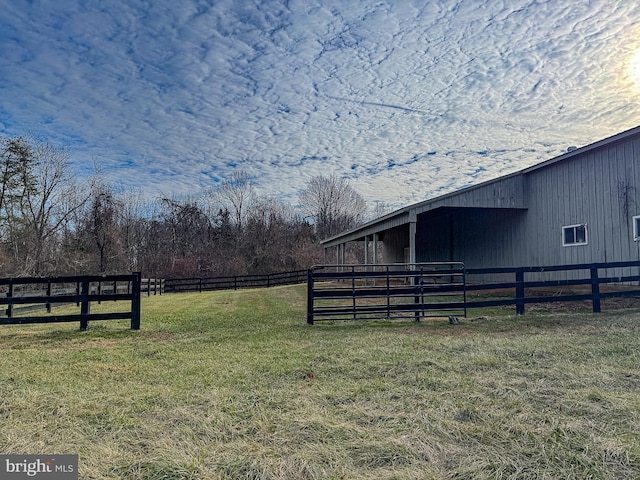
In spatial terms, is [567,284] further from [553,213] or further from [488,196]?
[488,196]

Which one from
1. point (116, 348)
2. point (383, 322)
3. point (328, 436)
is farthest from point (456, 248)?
point (328, 436)

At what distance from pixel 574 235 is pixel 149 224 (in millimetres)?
37324

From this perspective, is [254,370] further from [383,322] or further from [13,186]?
[13,186]

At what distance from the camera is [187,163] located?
32.7 metres

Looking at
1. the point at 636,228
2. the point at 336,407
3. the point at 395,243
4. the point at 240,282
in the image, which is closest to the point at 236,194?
the point at 240,282

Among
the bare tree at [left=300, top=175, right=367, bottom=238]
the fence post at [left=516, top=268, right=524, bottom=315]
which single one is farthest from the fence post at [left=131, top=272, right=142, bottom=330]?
the bare tree at [left=300, top=175, right=367, bottom=238]

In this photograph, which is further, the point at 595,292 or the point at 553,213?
the point at 553,213

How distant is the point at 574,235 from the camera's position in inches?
504

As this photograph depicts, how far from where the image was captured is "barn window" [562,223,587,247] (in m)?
12.5

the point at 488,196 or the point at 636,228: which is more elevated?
the point at 488,196

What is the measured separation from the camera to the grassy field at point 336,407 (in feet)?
7.84

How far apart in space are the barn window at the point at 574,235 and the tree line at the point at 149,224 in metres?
25.7

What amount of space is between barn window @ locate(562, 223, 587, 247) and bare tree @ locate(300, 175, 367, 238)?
113 feet

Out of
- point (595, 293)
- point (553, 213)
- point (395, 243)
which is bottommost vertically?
point (595, 293)
